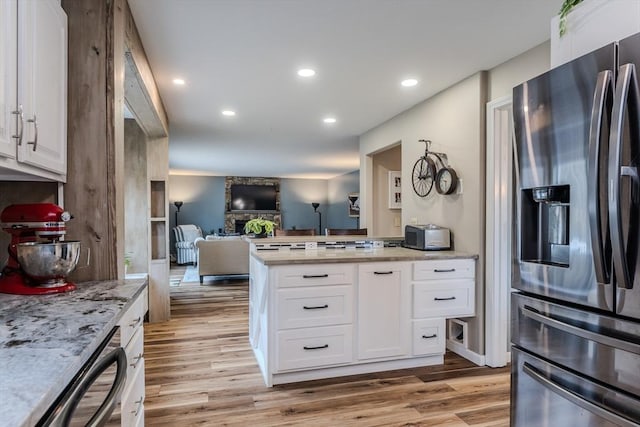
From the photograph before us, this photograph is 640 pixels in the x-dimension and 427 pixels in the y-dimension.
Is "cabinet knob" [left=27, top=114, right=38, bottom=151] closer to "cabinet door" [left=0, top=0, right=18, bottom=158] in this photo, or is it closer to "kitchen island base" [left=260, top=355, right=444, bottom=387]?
"cabinet door" [left=0, top=0, right=18, bottom=158]

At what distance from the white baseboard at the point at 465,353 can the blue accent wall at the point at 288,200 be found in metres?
6.43

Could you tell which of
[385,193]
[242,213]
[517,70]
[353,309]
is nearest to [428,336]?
[353,309]

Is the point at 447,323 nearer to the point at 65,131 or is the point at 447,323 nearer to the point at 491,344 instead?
the point at 491,344

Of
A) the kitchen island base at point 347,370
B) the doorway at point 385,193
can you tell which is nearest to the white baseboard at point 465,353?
the kitchen island base at point 347,370

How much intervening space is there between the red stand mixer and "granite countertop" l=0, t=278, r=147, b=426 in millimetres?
59

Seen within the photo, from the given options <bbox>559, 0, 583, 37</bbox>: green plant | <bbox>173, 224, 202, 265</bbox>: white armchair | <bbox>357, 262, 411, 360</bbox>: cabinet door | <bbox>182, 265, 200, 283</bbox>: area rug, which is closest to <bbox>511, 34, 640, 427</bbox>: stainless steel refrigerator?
<bbox>559, 0, 583, 37</bbox>: green plant

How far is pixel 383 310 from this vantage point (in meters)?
2.82

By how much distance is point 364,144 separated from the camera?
5.36m

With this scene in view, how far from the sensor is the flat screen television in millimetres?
10945

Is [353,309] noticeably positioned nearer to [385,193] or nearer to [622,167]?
[622,167]

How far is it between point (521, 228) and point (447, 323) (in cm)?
220

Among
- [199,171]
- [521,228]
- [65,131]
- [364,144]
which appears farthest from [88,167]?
[199,171]

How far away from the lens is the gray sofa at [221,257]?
6.70 metres

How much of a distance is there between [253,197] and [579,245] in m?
10.3
